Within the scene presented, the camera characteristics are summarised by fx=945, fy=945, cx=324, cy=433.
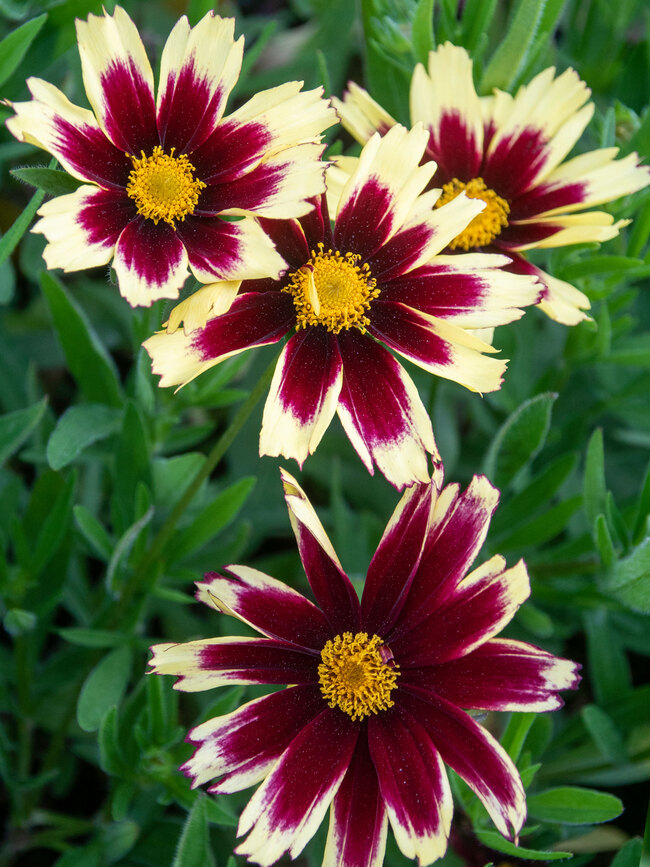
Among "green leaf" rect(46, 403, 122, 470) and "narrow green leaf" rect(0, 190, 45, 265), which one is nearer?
"narrow green leaf" rect(0, 190, 45, 265)

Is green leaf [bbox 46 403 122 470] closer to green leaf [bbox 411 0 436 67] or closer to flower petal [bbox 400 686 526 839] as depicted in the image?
flower petal [bbox 400 686 526 839]

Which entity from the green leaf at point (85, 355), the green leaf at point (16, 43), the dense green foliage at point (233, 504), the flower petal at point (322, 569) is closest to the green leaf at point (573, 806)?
the dense green foliage at point (233, 504)

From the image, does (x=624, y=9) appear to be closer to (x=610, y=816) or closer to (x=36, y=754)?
(x=610, y=816)

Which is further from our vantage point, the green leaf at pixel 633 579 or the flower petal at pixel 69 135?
the green leaf at pixel 633 579

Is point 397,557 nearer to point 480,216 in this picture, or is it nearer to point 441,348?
point 441,348

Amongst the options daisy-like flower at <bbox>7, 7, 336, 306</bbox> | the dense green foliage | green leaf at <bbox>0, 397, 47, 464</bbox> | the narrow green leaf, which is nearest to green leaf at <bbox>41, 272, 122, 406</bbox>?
the dense green foliage

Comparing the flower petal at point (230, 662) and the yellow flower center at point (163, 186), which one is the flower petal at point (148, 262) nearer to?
the yellow flower center at point (163, 186)

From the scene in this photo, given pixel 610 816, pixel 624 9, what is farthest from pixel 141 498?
pixel 624 9
